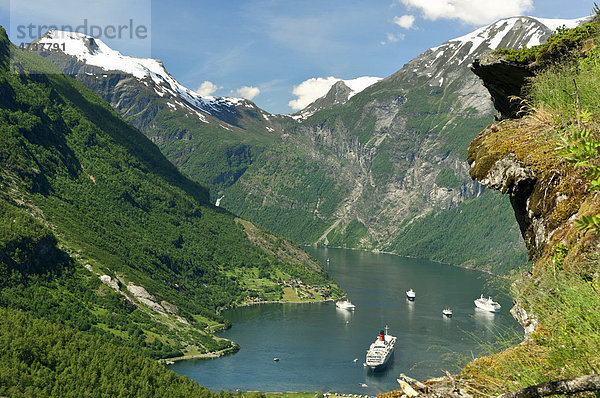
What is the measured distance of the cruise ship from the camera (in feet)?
437

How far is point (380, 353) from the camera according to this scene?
136250mm

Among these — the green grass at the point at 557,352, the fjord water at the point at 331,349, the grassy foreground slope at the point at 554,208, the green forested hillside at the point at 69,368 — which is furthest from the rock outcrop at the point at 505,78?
the green forested hillside at the point at 69,368

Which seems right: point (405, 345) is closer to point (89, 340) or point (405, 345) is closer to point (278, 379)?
point (278, 379)

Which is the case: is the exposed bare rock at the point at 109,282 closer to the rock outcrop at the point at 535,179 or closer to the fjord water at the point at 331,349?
the fjord water at the point at 331,349

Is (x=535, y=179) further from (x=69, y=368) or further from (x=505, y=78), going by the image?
(x=69, y=368)

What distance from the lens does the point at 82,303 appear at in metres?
175

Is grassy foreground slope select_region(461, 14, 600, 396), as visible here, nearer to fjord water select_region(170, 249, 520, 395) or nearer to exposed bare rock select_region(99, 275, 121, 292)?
fjord water select_region(170, 249, 520, 395)

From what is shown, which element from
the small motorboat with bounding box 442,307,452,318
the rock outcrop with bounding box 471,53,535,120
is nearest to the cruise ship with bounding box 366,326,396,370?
the small motorboat with bounding box 442,307,452,318

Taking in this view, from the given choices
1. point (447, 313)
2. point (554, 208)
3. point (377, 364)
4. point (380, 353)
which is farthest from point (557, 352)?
point (447, 313)

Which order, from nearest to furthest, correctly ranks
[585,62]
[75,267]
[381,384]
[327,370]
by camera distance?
[585,62]
[381,384]
[327,370]
[75,267]

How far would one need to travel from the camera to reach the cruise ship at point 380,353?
437 feet

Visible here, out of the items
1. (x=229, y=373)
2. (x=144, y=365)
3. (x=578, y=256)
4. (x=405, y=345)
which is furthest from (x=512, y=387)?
(x=405, y=345)

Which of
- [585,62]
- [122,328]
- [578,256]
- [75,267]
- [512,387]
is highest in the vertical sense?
[75,267]

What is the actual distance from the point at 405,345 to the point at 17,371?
105 metres
